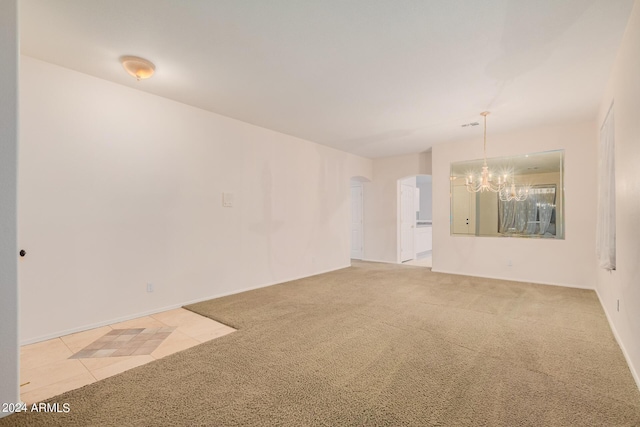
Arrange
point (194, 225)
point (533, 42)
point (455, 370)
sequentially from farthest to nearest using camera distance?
point (194, 225)
point (533, 42)
point (455, 370)

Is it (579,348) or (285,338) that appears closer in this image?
(579,348)

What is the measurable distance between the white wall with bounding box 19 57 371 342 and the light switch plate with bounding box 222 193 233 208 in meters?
0.08

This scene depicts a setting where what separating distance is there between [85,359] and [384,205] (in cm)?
632

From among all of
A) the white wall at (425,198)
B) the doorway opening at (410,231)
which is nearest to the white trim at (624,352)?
the doorway opening at (410,231)

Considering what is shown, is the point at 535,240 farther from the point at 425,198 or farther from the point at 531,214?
the point at 425,198

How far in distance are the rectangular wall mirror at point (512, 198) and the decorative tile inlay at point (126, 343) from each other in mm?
4862

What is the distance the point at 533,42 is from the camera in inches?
96.2

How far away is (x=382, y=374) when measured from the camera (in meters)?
2.16

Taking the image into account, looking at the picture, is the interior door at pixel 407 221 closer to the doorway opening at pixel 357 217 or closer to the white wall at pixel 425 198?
the doorway opening at pixel 357 217

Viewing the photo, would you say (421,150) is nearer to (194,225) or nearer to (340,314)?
(340,314)

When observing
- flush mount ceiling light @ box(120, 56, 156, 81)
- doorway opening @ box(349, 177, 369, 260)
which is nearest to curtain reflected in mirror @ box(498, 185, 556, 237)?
doorway opening @ box(349, 177, 369, 260)
